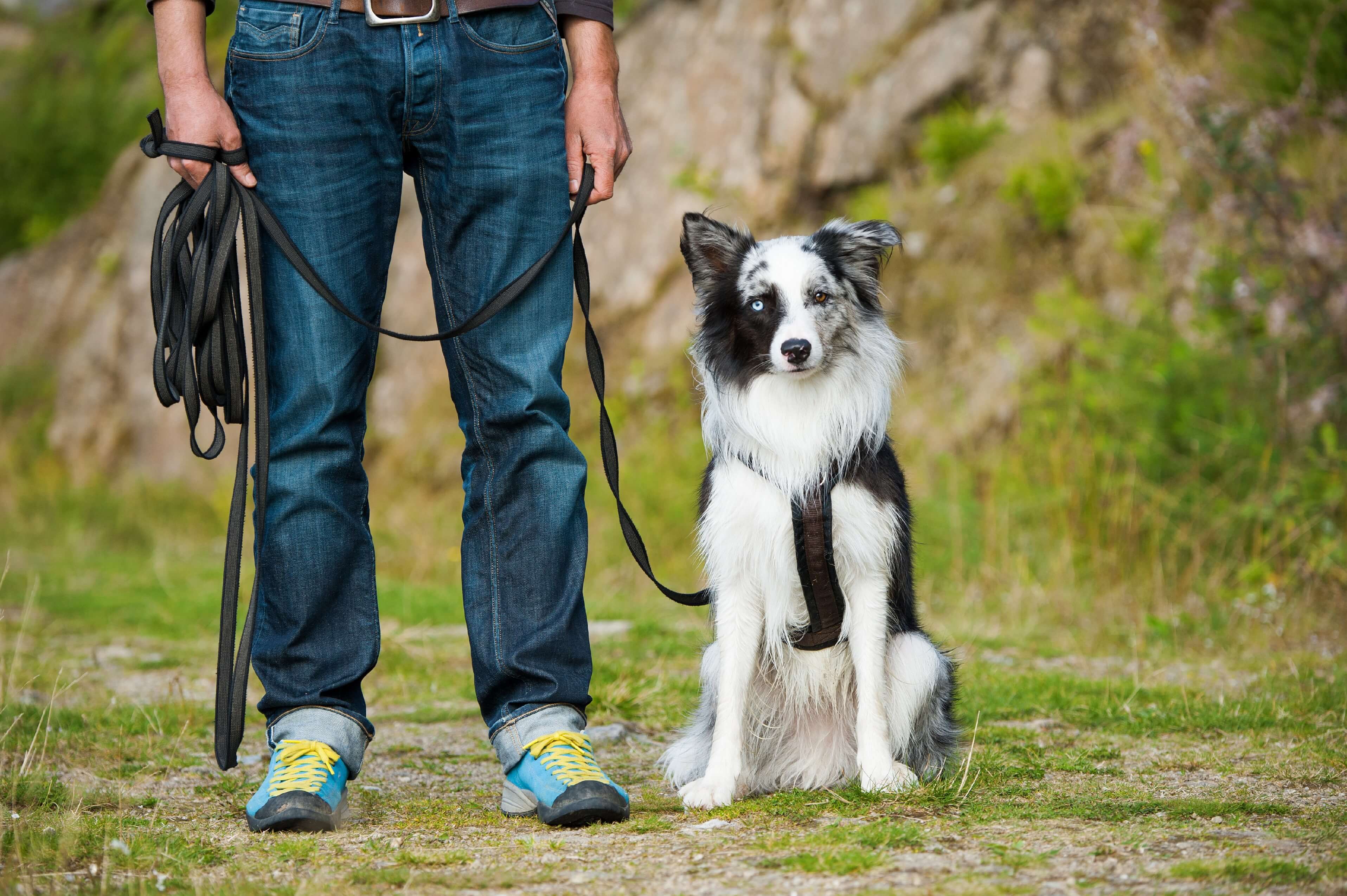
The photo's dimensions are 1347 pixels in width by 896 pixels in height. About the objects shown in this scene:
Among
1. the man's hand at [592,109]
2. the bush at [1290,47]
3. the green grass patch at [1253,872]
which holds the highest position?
the bush at [1290,47]

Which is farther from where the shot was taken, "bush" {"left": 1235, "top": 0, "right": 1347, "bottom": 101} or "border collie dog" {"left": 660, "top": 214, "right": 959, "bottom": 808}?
"bush" {"left": 1235, "top": 0, "right": 1347, "bottom": 101}

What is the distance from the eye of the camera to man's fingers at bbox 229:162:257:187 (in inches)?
105

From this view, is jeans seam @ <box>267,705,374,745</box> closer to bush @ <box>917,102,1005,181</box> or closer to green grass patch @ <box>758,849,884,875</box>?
green grass patch @ <box>758,849,884,875</box>

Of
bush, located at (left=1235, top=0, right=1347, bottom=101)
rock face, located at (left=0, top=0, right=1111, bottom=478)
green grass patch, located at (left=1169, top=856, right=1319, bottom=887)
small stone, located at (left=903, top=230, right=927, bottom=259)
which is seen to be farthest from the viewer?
rock face, located at (left=0, top=0, right=1111, bottom=478)

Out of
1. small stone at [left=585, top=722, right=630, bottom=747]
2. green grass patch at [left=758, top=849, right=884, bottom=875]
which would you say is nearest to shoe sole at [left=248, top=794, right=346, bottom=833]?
green grass patch at [left=758, top=849, right=884, bottom=875]

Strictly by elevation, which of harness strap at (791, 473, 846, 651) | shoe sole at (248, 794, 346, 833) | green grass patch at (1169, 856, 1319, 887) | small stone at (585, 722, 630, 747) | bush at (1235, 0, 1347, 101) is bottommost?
small stone at (585, 722, 630, 747)

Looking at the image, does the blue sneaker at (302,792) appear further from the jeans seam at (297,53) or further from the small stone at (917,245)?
the small stone at (917,245)

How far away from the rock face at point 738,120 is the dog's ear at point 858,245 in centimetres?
497

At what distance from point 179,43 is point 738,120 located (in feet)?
23.5

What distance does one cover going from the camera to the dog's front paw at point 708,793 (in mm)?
2814

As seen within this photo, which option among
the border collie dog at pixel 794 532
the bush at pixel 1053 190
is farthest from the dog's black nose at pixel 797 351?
the bush at pixel 1053 190

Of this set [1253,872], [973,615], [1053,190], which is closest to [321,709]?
[1253,872]

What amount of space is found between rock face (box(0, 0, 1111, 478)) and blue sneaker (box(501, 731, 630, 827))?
582 centimetres

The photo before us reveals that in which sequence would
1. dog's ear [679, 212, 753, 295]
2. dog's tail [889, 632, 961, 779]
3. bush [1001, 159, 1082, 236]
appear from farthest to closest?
1. bush [1001, 159, 1082, 236]
2. dog's ear [679, 212, 753, 295]
3. dog's tail [889, 632, 961, 779]
